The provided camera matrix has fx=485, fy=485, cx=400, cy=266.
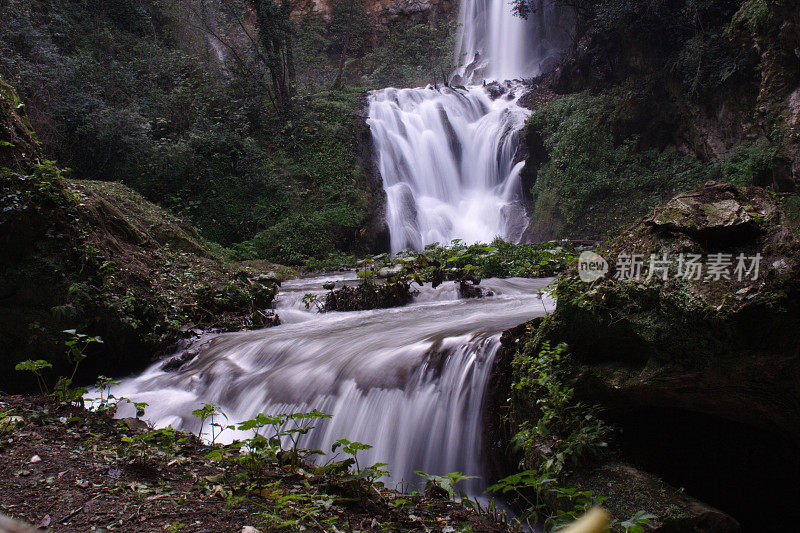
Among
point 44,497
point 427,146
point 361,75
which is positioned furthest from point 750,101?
point 361,75

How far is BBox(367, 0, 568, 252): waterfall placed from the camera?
17.5m

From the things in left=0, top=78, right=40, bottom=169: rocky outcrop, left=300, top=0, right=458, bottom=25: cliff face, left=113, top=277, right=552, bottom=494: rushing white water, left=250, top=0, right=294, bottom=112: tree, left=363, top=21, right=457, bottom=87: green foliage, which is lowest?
left=113, top=277, right=552, bottom=494: rushing white water

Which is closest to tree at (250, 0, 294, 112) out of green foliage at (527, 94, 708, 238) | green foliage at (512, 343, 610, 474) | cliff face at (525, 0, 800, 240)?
cliff face at (525, 0, 800, 240)

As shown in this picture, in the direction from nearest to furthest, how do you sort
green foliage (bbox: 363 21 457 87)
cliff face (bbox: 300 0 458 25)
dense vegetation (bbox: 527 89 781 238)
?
dense vegetation (bbox: 527 89 781 238) < green foliage (bbox: 363 21 457 87) < cliff face (bbox: 300 0 458 25)

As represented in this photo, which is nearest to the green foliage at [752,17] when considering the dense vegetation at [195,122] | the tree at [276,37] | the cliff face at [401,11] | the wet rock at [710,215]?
the wet rock at [710,215]

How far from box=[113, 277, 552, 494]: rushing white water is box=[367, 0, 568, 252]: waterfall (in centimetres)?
1029

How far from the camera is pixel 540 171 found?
1741cm

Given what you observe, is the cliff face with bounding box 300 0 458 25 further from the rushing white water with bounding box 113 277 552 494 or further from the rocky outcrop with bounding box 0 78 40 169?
the rushing white water with bounding box 113 277 552 494

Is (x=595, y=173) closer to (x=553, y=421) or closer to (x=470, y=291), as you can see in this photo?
(x=470, y=291)

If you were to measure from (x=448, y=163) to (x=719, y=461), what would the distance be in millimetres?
16995

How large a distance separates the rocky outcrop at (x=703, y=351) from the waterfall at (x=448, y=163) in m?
13.1

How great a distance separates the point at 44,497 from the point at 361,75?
106 ft

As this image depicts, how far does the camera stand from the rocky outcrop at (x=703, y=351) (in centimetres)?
266

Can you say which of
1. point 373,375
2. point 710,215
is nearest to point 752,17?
point 710,215
